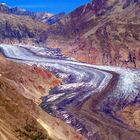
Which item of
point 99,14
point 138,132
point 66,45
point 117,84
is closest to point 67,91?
point 117,84

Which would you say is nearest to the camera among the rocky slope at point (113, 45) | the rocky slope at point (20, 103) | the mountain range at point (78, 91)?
the rocky slope at point (20, 103)

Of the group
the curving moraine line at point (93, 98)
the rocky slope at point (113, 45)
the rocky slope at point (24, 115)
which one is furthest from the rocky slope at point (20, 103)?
the rocky slope at point (113, 45)

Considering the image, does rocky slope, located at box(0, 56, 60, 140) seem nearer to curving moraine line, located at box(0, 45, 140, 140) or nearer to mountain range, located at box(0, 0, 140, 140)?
mountain range, located at box(0, 0, 140, 140)

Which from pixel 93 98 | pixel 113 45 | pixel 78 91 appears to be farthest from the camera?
pixel 113 45

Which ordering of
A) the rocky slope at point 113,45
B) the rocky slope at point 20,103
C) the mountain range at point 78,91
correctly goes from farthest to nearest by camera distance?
the rocky slope at point 113,45, the mountain range at point 78,91, the rocky slope at point 20,103

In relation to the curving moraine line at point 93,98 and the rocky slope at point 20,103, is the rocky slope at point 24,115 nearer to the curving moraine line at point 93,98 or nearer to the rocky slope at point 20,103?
the rocky slope at point 20,103

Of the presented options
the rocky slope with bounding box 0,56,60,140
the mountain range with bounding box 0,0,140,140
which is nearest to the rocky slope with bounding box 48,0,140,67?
the mountain range with bounding box 0,0,140,140

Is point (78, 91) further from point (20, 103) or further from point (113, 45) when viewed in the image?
point (113, 45)

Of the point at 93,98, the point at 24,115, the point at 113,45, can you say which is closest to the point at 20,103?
the point at 24,115

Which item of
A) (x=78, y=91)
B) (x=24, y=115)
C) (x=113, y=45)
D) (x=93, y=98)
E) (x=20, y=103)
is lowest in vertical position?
(x=93, y=98)
